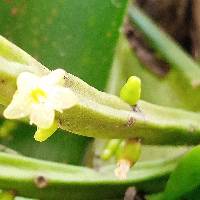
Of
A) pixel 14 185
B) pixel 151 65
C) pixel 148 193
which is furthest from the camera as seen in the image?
pixel 151 65

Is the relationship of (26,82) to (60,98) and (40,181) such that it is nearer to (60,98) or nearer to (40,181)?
(60,98)

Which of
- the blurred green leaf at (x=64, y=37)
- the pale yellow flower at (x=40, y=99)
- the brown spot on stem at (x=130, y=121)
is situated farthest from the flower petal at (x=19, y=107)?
the blurred green leaf at (x=64, y=37)

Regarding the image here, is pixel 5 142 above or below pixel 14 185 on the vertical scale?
above

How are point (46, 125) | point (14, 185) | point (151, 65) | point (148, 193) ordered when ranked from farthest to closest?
point (151, 65) → point (148, 193) → point (14, 185) → point (46, 125)

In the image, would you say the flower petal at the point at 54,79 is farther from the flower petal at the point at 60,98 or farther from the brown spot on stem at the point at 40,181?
the brown spot on stem at the point at 40,181

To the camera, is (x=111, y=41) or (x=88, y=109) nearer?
(x=88, y=109)

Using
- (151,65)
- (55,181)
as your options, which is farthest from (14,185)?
(151,65)

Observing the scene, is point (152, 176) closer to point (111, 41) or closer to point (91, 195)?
point (91, 195)

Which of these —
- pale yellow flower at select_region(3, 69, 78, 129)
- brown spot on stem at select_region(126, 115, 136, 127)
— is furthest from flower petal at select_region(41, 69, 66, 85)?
brown spot on stem at select_region(126, 115, 136, 127)
